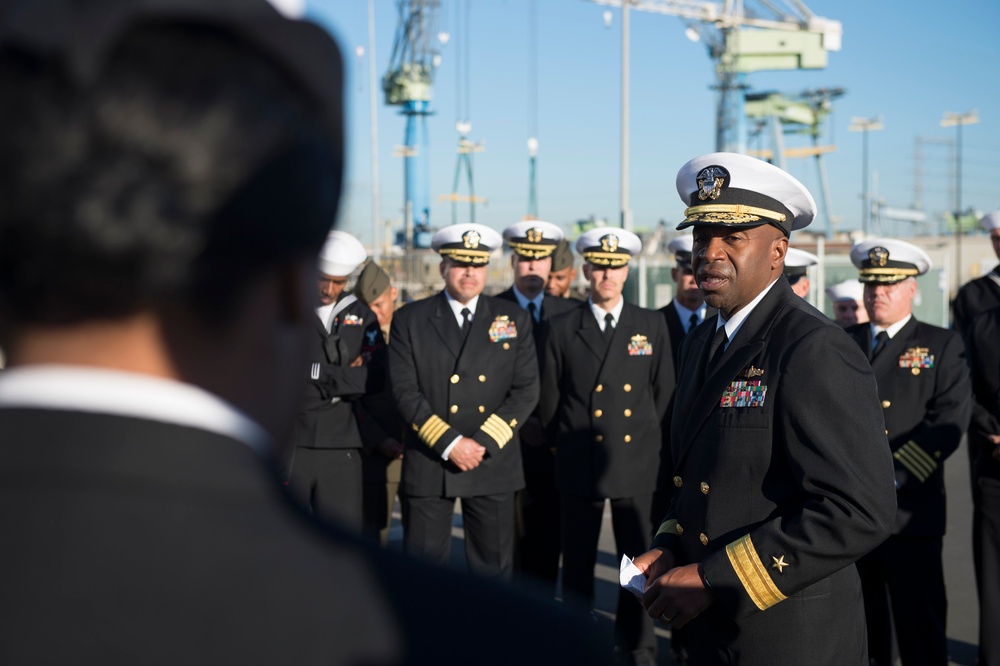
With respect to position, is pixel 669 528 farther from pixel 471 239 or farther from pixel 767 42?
pixel 767 42

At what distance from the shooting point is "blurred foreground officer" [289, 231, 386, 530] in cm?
596

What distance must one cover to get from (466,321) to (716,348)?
10.2 feet

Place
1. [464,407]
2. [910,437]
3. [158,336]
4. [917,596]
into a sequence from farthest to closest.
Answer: [464,407] < [910,437] < [917,596] < [158,336]

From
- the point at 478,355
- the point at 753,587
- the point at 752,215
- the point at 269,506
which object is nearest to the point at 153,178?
the point at 269,506

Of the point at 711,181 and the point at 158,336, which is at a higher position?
the point at 711,181

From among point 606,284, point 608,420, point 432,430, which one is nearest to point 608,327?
point 606,284

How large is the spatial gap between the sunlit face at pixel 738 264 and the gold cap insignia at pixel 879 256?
2.42 metres

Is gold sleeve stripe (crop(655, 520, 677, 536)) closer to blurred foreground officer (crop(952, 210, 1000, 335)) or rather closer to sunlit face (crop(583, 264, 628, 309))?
sunlit face (crop(583, 264, 628, 309))

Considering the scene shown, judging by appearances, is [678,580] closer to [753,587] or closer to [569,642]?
[753,587]

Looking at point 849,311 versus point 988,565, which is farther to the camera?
point 849,311

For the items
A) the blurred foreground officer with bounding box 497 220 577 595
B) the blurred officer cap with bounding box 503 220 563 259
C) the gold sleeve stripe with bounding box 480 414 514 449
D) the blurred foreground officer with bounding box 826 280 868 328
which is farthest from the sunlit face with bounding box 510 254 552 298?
the blurred foreground officer with bounding box 826 280 868 328

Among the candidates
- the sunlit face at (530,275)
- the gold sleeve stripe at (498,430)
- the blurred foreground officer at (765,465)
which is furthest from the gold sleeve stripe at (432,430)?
the blurred foreground officer at (765,465)

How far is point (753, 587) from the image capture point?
2553mm

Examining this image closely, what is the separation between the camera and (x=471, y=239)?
611 centimetres
